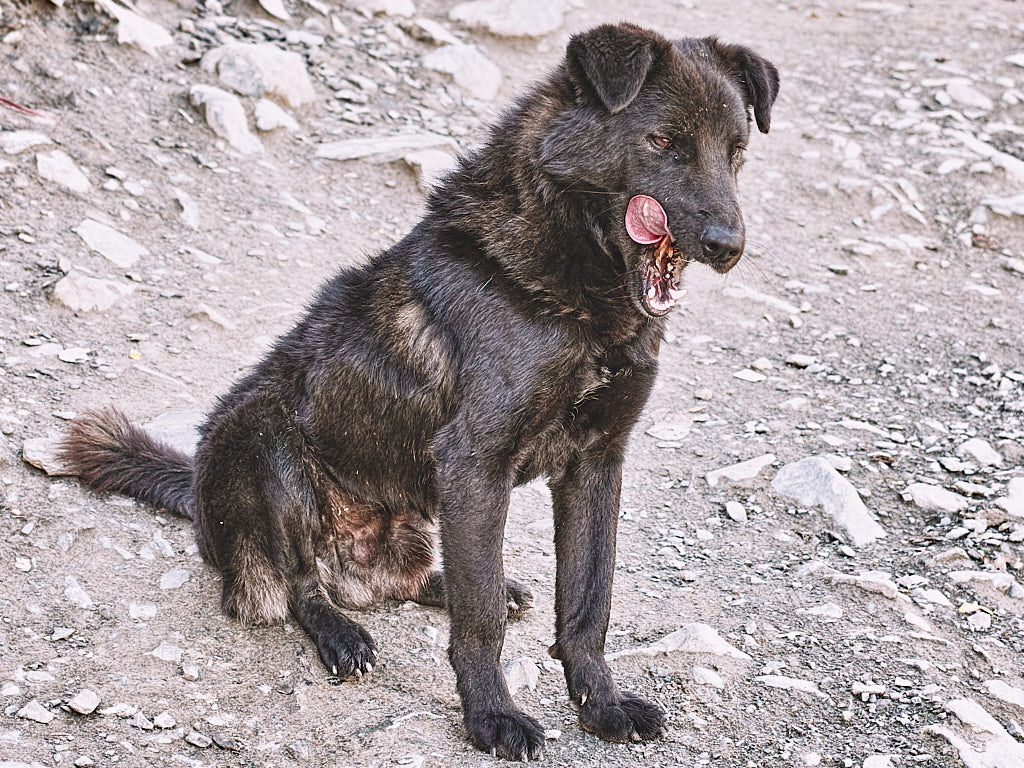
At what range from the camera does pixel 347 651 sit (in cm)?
390

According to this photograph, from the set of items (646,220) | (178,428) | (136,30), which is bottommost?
(178,428)

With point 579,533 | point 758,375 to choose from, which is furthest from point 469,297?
point 758,375

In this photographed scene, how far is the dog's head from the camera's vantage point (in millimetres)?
3420

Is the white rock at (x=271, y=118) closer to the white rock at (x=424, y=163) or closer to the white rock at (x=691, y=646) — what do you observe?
the white rock at (x=424, y=163)

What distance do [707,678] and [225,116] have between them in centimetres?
510

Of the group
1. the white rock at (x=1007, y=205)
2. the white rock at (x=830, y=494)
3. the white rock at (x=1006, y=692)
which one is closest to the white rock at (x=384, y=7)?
the white rock at (x=1007, y=205)

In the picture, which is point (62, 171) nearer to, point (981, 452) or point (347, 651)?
point (347, 651)

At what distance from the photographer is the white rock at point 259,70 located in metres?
7.68

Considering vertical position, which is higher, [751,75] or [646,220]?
[751,75]

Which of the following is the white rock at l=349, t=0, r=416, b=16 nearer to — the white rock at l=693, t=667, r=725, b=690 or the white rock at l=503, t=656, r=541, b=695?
the white rock at l=503, t=656, r=541, b=695

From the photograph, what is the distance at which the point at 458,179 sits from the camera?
3.93m

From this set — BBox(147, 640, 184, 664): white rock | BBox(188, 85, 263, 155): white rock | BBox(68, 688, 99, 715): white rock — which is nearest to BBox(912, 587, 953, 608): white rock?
BBox(147, 640, 184, 664): white rock

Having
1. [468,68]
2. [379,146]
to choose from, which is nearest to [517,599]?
[379,146]

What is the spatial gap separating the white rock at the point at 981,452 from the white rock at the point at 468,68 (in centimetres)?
491
